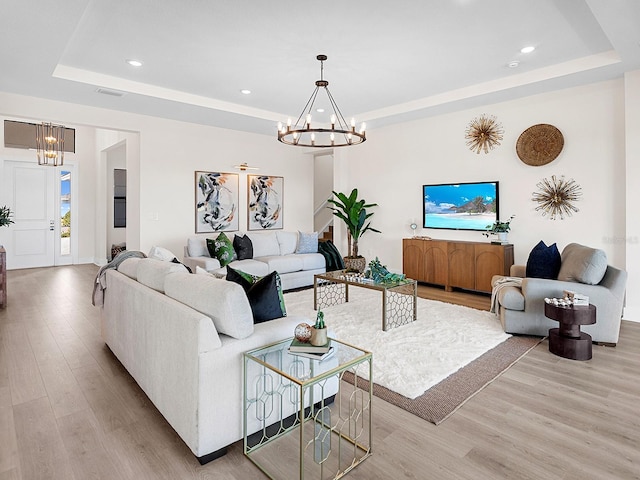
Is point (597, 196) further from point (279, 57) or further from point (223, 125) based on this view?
point (223, 125)

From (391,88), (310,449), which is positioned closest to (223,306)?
(310,449)

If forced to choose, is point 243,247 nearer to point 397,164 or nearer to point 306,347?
point 397,164

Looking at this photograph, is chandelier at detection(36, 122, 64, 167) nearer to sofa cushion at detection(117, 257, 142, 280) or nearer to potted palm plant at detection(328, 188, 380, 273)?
potted palm plant at detection(328, 188, 380, 273)

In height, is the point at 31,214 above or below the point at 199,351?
above

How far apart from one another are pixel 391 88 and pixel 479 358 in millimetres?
3616

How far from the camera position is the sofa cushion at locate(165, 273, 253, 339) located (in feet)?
6.42

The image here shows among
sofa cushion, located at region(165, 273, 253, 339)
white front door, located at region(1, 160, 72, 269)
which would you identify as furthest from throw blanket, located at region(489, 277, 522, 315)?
white front door, located at region(1, 160, 72, 269)

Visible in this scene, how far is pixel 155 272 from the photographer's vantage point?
2596 millimetres

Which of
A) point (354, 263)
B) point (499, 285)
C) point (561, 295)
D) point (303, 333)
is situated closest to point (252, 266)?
point (354, 263)

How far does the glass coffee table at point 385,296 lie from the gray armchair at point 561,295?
94 cm

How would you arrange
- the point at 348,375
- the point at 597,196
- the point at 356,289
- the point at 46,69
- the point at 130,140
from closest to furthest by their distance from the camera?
the point at 348,375 < the point at 46,69 < the point at 597,196 < the point at 356,289 < the point at 130,140

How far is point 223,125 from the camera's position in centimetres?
662

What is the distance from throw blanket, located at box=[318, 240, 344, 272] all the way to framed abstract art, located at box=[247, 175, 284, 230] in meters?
1.34

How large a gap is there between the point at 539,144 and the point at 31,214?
944 centimetres
